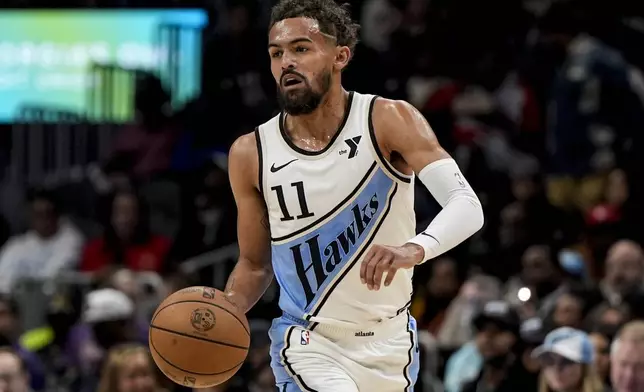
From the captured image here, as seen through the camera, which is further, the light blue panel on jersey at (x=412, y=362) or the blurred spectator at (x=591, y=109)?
the blurred spectator at (x=591, y=109)

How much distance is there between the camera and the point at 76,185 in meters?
15.2

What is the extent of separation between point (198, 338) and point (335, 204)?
2.78 ft

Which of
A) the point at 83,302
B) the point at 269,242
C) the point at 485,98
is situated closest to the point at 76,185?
the point at 83,302

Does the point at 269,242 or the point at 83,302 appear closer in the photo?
the point at 269,242

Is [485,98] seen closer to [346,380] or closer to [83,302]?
[83,302]

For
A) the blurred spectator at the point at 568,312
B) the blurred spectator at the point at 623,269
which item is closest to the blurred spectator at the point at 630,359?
the blurred spectator at the point at 568,312

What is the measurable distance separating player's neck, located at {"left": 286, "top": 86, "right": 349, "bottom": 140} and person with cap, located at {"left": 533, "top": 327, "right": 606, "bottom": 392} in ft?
10.1

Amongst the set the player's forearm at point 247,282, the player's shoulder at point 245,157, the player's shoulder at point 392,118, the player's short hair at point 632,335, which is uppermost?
the player's shoulder at point 392,118

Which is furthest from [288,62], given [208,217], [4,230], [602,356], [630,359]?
[4,230]

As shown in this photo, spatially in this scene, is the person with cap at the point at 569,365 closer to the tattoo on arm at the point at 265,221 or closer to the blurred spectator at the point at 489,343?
the blurred spectator at the point at 489,343

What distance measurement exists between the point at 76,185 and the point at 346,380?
9.97 meters

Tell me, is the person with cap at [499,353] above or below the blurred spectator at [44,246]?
above

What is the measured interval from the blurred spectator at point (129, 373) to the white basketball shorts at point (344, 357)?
9.99ft

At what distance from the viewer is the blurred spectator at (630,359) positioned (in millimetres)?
8320
